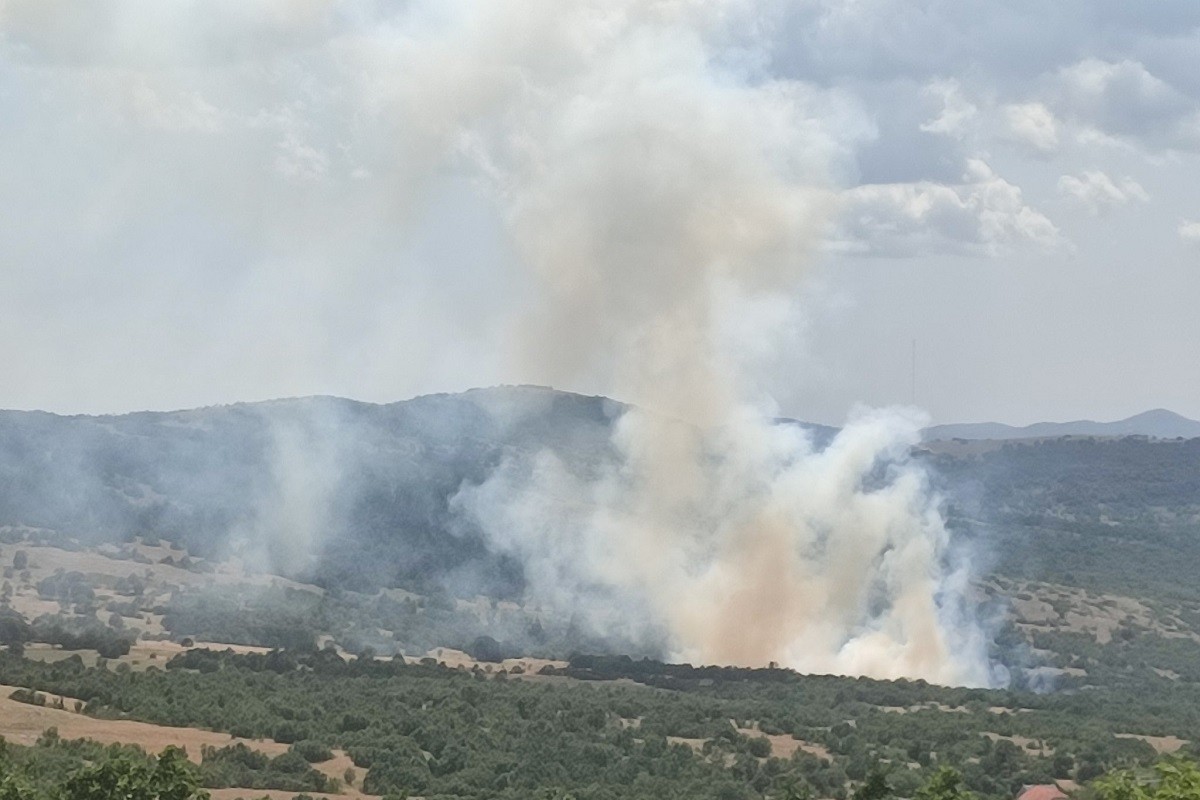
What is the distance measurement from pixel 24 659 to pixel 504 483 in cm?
7267

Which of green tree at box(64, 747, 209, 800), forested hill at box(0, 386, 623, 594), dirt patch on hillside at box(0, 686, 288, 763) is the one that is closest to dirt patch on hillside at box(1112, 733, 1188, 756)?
dirt patch on hillside at box(0, 686, 288, 763)

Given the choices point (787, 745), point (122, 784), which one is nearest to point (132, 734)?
point (787, 745)

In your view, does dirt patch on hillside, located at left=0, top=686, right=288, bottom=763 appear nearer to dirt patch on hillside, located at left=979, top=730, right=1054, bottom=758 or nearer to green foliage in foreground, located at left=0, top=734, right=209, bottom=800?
green foliage in foreground, located at left=0, top=734, right=209, bottom=800

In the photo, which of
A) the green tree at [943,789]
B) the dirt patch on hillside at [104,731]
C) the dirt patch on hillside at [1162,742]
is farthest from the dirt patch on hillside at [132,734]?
the dirt patch on hillside at [1162,742]

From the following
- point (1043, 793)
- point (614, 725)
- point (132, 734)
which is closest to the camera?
point (1043, 793)

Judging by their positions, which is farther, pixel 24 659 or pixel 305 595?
pixel 305 595

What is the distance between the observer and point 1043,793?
7400cm

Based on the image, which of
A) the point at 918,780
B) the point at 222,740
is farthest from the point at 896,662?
the point at 222,740

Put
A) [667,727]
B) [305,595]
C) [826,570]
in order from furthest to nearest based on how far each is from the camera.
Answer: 1. [305,595]
2. [826,570]
3. [667,727]

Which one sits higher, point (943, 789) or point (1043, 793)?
point (943, 789)

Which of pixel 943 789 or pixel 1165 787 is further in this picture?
pixel 943 789

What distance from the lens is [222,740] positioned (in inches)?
3130

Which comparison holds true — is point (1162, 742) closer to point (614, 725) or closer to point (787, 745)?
point (787, 745)

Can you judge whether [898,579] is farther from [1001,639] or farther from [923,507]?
[1001,639]
